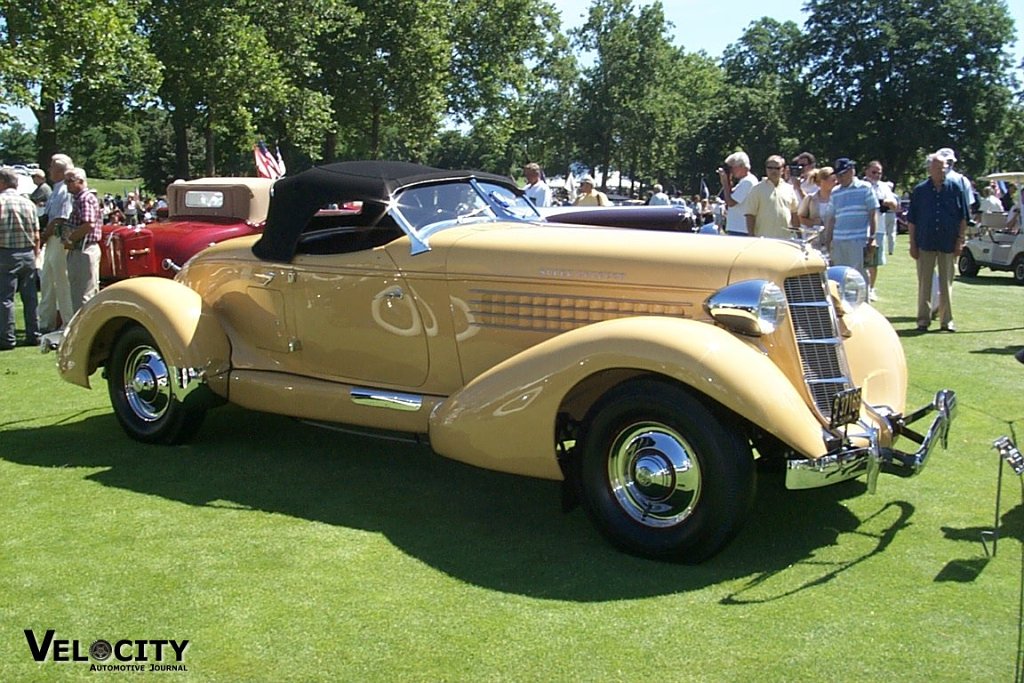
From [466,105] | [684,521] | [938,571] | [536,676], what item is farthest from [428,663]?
[466,105]

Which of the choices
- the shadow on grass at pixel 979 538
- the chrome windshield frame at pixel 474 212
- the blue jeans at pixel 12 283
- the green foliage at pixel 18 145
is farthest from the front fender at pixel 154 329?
the green foliage at pixel 18 145

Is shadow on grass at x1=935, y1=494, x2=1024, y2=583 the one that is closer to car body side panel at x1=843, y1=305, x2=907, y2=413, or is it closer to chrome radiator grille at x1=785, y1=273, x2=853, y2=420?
car body side panel at x1=843, y1=305, x2=907, y2=413

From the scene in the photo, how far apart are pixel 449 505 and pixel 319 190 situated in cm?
212

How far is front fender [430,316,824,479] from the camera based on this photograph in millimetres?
4180

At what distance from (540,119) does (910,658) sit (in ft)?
226

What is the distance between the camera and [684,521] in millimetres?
4344

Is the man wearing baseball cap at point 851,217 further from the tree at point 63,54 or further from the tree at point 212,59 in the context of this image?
the tree at point 212,59

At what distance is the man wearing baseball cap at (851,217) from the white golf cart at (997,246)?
828 cm

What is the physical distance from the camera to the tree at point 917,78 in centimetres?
5447

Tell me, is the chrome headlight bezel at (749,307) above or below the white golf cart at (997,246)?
above

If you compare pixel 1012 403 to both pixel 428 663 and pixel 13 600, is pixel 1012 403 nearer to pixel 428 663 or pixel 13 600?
pixel 428 663

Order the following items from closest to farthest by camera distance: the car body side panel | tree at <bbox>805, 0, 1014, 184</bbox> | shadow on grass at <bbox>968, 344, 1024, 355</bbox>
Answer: the car body side panel
shadow on grass at <bbox>968, 344, 1024, 355</bbox>
tree at <bbox>805, 0, 1014, 184</bbox>

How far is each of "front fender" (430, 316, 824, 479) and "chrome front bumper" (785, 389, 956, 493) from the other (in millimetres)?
80

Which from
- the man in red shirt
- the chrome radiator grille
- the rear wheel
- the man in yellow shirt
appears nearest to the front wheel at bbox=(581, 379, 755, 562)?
the chrome radiator grille
